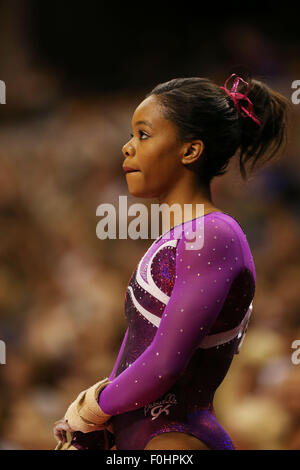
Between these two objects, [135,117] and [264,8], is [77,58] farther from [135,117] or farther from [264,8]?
[135,117]

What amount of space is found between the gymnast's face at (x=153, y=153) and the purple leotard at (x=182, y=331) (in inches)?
3.6

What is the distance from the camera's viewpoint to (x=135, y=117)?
3.72ft

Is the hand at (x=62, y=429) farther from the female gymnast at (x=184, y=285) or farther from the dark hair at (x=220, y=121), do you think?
the dark hair at (x=220, y=121)

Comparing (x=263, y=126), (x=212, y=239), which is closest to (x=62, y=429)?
(x=212, y=239)

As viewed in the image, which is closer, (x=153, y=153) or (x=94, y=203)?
(x=153, y=153)

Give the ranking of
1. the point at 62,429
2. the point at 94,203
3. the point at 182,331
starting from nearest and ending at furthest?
1. the point at 182,331
2. the point at 62,429
3. the point at 94,203

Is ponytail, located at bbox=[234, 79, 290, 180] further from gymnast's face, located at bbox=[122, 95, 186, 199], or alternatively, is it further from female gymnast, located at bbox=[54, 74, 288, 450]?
gymnast's face, located at bbox=[122, 95, 186, 199]

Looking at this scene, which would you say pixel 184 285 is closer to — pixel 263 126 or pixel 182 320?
pixel 182 320

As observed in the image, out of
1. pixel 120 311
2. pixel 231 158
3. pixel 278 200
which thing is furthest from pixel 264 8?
pixel 231 158

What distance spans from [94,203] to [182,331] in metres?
2.64

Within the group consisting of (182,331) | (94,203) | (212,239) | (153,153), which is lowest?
(94,203)

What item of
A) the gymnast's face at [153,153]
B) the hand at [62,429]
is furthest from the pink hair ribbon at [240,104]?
the hand at [62,429]

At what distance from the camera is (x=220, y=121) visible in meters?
1.10

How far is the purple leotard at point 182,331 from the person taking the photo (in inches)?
38.7
